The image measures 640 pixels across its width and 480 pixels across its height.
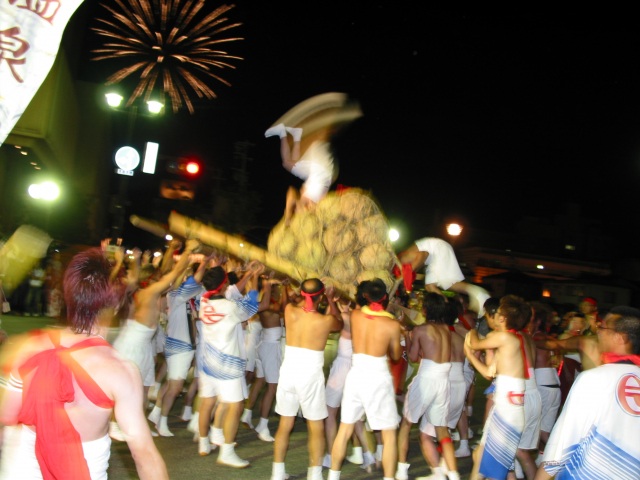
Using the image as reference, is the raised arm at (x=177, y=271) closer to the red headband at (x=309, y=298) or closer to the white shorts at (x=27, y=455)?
the red headband at (x=309, y=298)

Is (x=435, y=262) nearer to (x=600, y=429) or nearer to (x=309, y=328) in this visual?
(x=309, y=328)

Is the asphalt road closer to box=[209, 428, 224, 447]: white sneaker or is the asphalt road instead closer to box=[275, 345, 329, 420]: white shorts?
box=[209, 428, 224, 447]: white sneaker

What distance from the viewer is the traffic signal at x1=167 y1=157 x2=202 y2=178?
39.6 ft

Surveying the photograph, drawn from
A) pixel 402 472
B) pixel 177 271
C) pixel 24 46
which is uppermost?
pixel 24 46

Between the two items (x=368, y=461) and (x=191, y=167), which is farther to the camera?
(x=191, y=167)

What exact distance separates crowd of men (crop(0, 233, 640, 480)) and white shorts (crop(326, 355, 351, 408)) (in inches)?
0.7

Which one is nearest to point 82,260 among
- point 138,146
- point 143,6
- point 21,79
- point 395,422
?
point 21,79

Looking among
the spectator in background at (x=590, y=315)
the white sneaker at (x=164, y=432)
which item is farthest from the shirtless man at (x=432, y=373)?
the white sneaker at (x=164, y=432)

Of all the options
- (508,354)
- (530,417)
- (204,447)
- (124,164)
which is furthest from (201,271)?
(124,164)

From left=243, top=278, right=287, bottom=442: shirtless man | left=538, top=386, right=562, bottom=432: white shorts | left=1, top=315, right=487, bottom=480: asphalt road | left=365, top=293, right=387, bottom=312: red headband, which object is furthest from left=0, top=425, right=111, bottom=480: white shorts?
left=538, top=386, right=562, bottom=432: white shorts

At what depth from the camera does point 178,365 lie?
770 cm

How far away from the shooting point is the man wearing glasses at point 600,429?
3.24 m

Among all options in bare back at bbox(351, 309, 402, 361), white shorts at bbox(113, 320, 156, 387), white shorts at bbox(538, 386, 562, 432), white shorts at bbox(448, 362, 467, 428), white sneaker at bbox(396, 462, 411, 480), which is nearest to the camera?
bare back at bbox(351, 309, 402, 361)

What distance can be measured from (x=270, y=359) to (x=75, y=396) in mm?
5989
